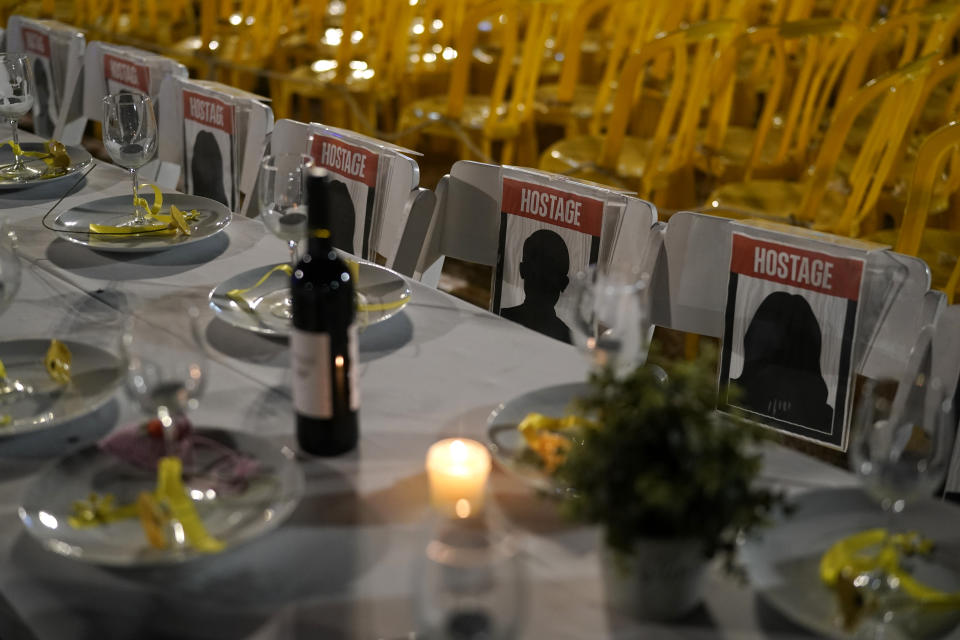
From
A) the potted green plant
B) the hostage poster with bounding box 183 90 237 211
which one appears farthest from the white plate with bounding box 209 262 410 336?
the hostage poster with bounding box 183 90 237 211

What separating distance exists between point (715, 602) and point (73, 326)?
1097mm

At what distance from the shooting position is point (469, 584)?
2.70ft

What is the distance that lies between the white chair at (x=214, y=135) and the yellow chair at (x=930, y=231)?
1549mm

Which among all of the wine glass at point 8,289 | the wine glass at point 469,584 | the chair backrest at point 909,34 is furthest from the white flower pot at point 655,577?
the chair backrest at point 909,34

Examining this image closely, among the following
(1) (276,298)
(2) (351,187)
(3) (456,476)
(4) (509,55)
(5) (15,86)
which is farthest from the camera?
(4) (509,55)

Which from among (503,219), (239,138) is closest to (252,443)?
(503,219)

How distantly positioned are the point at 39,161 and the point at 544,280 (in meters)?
1.27

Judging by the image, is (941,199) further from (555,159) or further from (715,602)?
(715,602)

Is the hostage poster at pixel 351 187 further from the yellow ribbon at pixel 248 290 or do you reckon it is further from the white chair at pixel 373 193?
the yellow ribbon at pixel 248 290

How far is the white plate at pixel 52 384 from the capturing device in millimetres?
1295

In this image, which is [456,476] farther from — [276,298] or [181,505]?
[276,298]

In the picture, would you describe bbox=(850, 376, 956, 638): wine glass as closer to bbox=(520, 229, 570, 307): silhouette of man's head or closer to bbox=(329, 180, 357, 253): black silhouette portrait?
bbox=(520, 229, 570, 307): silhouette of man's head

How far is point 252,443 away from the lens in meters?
1.23

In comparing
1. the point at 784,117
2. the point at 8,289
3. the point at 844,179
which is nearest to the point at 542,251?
the point at 8,289
